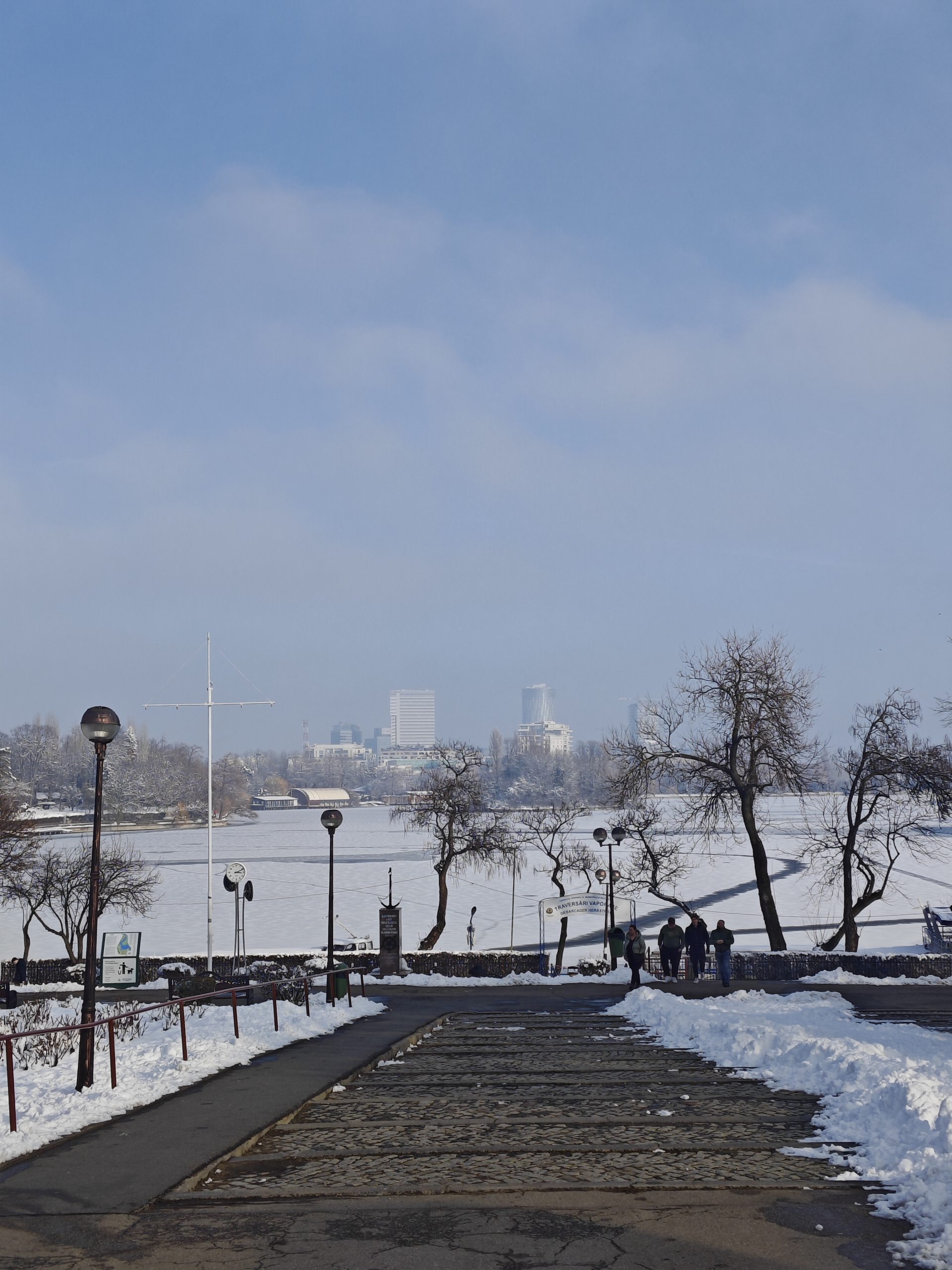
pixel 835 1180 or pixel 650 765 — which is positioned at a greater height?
pixel 650 765

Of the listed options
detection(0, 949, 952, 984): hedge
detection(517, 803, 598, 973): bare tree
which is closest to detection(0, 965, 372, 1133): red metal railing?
detection(0, 949, 952, 984): hedge

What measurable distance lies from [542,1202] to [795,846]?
108m

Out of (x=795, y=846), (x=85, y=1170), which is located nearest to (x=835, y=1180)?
(x=85, y=1170)

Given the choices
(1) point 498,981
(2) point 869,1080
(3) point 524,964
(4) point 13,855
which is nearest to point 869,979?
(1) point 498,981

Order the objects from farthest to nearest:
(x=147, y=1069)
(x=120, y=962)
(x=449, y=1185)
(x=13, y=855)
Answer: (x=13, y=855) → (x=120, y=962) → (x=147, y=1069) → (x=449, y=1185)

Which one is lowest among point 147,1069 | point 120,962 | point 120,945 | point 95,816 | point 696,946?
point 120,962

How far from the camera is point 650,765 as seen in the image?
3941cm

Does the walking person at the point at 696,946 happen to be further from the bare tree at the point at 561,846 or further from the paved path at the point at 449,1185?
the paved path at the point at 449,1185

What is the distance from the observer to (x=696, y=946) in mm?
33531

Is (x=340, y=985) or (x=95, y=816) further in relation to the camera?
(x=340, y=985)

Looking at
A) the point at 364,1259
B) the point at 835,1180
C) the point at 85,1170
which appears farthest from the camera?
the point at 85,1170

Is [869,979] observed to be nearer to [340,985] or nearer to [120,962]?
[340,985]

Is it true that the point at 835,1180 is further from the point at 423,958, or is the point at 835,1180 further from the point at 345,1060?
the point at 423,958

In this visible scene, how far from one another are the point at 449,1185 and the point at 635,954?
70.5ft
